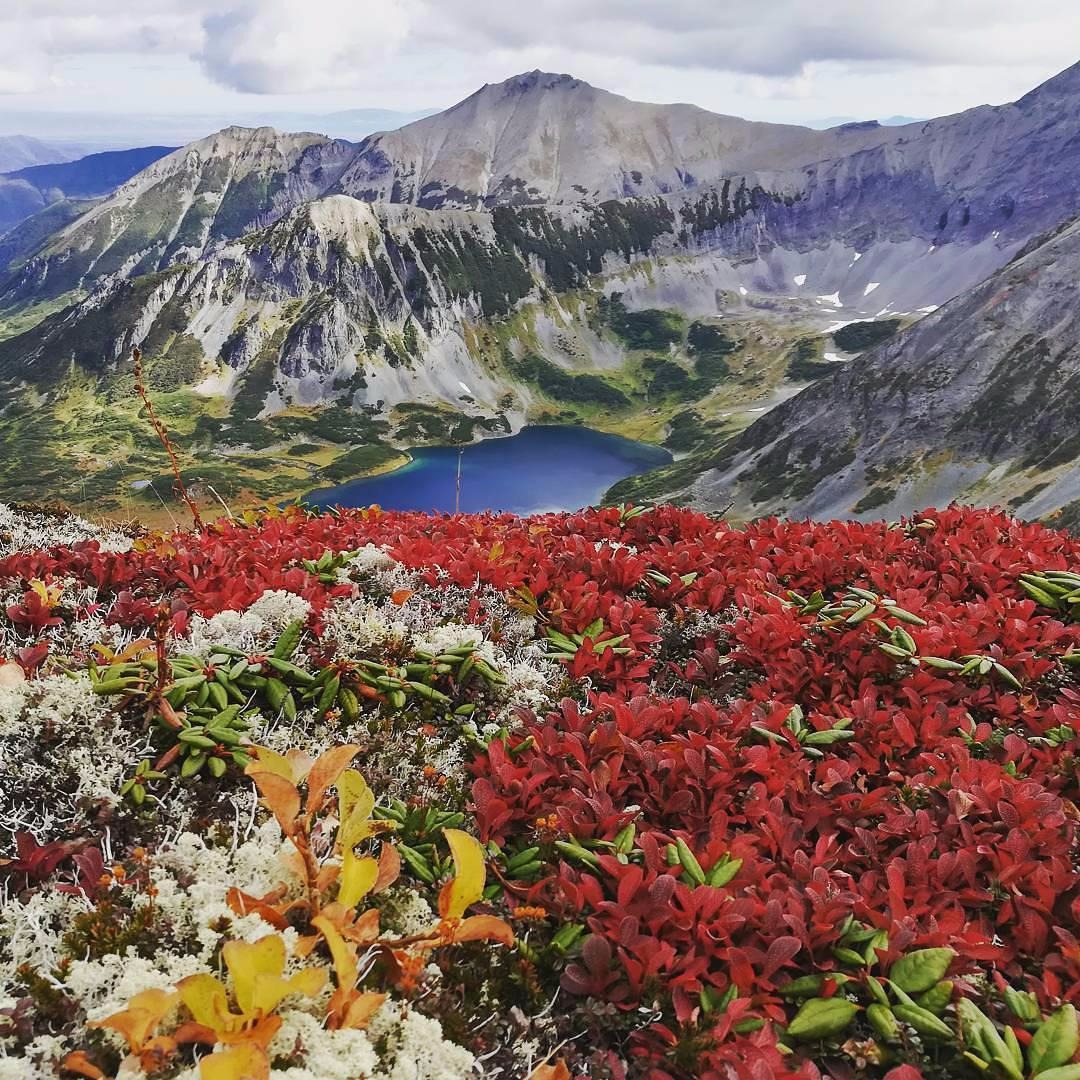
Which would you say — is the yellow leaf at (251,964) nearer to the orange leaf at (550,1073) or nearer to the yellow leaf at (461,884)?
the yellow leaf at (461,884)

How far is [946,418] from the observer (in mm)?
107250

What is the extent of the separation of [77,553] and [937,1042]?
7.64 meters

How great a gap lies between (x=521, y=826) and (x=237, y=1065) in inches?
89.9

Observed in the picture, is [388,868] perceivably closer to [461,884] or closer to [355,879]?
[355,879]

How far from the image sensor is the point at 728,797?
14.9 feet

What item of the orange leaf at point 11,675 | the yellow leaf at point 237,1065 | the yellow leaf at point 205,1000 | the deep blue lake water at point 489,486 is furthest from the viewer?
the deep blue lake water at point 489,486

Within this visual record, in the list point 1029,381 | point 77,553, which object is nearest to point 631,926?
point 77,553

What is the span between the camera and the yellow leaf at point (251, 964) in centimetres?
254

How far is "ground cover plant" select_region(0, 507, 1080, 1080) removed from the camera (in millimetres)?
2986

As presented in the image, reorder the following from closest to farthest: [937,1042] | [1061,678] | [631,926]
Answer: [937,1042], [631,926], [1061,678]

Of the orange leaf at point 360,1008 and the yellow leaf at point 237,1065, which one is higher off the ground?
the yellow leaf at point 237,1065

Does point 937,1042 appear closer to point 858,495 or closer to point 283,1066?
point 283,1066

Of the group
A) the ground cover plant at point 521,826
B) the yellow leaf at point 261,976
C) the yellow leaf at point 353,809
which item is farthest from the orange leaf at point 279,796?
the yellow leaf at point 261,976

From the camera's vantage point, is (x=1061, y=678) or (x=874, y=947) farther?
(x=1061, y=678)
